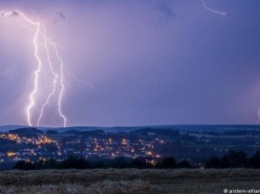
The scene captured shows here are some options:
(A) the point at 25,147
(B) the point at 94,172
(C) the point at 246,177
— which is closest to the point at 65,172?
(B) the point at 94,172

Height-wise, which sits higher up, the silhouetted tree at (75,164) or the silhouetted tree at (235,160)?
the silhouetted tree at (235,160)

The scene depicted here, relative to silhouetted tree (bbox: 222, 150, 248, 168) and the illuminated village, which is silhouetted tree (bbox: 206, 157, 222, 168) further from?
the illuminated village

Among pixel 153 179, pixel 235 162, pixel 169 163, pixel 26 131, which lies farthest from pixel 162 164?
pixel 26 131

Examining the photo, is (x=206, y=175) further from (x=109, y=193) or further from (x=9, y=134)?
(x=9, y=134)

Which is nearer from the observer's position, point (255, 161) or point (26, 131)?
point (255, 161)

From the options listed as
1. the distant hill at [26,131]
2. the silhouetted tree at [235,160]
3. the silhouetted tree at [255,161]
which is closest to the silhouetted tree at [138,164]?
the silhouetted tree at [235,160]

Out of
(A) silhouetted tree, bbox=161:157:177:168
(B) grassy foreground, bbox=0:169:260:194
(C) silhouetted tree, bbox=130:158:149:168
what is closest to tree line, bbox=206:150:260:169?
(A) silhouetted tree, bbox=161:157:177:168

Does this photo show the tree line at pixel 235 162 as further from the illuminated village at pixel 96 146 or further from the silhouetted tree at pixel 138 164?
the illuminated village at pixel 96 146

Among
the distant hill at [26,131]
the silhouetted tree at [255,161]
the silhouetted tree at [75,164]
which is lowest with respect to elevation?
the silhouetted tree at [75,164]

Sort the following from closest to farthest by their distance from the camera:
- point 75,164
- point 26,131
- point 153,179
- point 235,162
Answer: point 153,179, point 75,164, point 235,162, point 26,131

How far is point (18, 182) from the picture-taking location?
27125 mm

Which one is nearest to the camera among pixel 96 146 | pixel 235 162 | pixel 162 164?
pixel 162 164

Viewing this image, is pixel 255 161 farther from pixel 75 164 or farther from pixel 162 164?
pixel 75 164

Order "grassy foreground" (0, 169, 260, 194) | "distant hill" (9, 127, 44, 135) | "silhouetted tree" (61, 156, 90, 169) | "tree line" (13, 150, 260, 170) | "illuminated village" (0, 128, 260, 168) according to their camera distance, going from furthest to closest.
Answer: "distant hill" (9, 127, 44, 135) → "illuminated village" (0, 128, 260, 168) → "tree line" (13, 150, 260, 170) → "silhouetted tree" (61, 156, 90, 169) → "grassy foreground" (0, 169, 260, 194)
